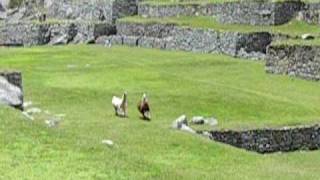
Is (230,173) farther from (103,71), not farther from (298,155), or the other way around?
(103,71)

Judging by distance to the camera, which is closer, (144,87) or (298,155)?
(298,155)

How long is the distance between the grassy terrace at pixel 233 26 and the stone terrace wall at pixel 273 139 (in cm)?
2027

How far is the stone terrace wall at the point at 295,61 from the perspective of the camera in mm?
39062

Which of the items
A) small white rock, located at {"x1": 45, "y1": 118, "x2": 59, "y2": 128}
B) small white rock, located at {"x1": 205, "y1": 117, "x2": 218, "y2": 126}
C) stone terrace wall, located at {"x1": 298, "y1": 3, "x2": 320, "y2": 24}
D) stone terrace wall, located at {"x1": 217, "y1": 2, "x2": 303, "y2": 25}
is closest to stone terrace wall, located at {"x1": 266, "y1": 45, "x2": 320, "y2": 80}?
stone terrace wall, located at {"x1": 298, "y1": 3, "x2": 320, "y2": 24}

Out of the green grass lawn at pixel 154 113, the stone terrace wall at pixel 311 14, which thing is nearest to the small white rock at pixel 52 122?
the green grass lawn at pixel 154 113

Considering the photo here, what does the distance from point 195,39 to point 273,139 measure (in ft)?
93.6

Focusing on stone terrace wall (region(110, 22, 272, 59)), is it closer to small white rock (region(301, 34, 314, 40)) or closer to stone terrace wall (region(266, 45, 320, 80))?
small white rock (region(301, 34, 314, 40))

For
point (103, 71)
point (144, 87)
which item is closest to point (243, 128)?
point (144, 87)

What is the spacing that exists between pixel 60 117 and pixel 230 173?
28.8ft

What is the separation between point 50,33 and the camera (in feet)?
217

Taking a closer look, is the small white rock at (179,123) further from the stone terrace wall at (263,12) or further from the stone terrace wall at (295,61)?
the stone terrace wall at (263,12)

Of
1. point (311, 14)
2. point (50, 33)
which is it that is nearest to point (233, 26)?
point (311, 14)

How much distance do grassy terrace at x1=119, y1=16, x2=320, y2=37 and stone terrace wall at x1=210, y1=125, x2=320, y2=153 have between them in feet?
66.5

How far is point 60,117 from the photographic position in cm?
2614
